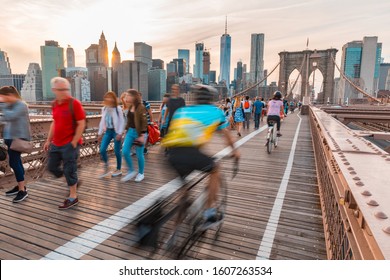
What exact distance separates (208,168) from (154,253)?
110 cm

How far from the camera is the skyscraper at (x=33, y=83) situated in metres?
63.3

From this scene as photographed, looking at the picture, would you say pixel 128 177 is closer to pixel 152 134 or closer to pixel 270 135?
pixel 152 134

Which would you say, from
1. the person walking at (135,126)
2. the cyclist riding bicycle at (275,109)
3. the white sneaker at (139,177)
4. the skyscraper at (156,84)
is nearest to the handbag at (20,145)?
the person walking at (135,126)

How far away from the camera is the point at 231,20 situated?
5.18 metres

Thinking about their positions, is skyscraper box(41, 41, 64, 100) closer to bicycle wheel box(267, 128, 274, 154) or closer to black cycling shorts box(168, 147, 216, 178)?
bicycle wheel box(267, 128, 274, 154)

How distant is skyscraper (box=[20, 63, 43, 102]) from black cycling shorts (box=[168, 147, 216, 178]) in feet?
229

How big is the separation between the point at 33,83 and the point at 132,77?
1512 inches

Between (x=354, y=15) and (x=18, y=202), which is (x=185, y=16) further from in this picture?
(x=18, y=202)

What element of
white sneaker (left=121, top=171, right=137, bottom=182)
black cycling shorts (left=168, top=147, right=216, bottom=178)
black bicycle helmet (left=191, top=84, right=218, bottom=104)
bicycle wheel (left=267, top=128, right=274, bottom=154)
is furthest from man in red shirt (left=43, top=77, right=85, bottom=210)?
bicycle wheel (left=267, top=128, right=274, bottom=154)

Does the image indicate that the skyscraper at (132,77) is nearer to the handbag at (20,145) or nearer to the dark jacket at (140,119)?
the dark jacket at (140,119)

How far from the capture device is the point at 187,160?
293 cm

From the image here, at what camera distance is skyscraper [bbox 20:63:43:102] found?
208 feet

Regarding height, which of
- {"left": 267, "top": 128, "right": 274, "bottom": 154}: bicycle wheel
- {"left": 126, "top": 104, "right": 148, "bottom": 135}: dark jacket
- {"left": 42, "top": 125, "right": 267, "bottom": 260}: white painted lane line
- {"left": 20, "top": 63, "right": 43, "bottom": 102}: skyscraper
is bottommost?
{"left": 42, "top": 125, "right": 267, "bottom": 260}: white painted lane line
